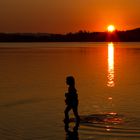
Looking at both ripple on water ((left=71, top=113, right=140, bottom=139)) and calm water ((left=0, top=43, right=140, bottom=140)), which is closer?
ripple on water ((left=71, top=113, right=140, bottom=139))

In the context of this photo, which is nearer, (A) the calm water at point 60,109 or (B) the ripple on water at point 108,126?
(B) the ripple on water at point 108,126

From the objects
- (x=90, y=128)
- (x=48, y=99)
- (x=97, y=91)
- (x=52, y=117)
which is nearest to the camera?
(x=90, y=128)

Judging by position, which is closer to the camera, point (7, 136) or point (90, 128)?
point (7, 136)

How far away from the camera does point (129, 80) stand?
29.7 m

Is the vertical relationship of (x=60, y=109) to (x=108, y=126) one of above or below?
below

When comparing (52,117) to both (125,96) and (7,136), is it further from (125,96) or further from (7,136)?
(125,96)

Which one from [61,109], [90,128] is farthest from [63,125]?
[61,109]

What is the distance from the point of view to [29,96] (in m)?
21.6

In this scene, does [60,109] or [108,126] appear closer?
[108,126]

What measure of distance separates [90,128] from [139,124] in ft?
5.36

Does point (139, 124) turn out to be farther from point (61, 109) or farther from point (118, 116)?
point (61, 109)

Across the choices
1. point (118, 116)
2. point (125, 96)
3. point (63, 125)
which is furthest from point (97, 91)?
point (63, 125)

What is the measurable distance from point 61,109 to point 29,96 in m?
4.47

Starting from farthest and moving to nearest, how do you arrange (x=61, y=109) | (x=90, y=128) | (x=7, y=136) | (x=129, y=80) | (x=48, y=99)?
(x=129, y=80) → (x=48, y=99) → (x=61, y=109) → (x=90, y=128) → (x=7, y=136)
